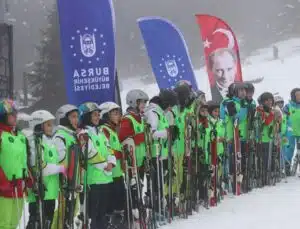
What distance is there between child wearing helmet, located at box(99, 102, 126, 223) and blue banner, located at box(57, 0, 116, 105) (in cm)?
153

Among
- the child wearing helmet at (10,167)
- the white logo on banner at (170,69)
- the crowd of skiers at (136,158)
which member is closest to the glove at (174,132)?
the crowd of skiers at (136,158)

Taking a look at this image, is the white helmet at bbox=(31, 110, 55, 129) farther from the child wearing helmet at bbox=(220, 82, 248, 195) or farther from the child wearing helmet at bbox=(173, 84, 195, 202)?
the child wearing helmet at bbox=(220, 82, 248, 195)

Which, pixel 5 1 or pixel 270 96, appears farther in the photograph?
pixel 5 1

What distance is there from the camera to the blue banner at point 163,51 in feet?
43.5

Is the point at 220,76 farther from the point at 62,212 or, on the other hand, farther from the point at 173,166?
the point at 62,212

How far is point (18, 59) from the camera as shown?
2367 inches

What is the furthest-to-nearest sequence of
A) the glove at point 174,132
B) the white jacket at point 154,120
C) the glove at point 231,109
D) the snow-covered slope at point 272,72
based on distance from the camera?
the snow-covered slope at point 272,72, the glove at point 231,109, the glove at point 174,132, the white jacket at point 154,120

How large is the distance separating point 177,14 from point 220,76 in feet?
171

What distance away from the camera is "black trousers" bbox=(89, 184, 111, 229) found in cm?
742

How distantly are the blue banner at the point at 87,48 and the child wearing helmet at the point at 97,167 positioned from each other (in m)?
1.83

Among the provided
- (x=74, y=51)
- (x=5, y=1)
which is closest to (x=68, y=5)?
(x=74, y=51)

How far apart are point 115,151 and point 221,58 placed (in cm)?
681

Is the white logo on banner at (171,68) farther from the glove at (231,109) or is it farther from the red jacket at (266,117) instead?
the glove at (231,109)

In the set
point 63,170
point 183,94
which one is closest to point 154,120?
point 183,94
